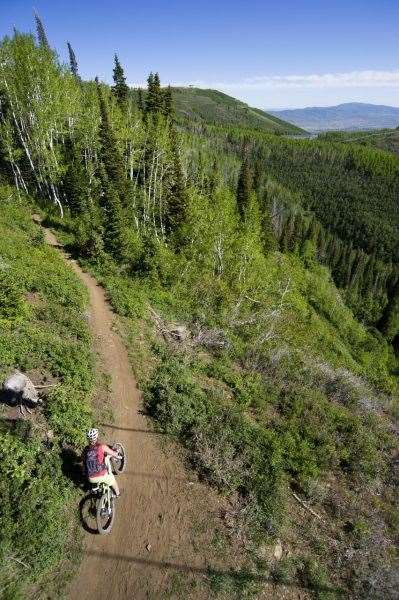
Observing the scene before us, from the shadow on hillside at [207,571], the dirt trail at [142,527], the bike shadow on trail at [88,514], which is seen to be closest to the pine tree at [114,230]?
the dirt trail at [142,527]

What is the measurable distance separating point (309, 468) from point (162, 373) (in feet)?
25.9

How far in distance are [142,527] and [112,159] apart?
123 feet

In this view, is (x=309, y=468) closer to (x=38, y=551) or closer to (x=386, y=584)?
(x=386, y=584)

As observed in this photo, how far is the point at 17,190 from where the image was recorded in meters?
42.1

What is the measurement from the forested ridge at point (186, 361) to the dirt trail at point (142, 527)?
0.85m

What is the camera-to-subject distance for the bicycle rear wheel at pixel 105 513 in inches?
454

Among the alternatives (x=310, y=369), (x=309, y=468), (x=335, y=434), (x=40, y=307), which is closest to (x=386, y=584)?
(x=309, y=468)

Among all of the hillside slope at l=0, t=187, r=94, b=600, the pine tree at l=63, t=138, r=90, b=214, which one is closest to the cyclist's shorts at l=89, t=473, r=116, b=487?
the hillside slope at l=0, t=187, r=94, b=600

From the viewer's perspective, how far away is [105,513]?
38.4 ft

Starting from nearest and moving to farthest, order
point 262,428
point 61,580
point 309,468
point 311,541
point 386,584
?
point 61,580
point 386,584
point 311,541
point 309,468
point 262,428

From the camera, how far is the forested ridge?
12.0 metres

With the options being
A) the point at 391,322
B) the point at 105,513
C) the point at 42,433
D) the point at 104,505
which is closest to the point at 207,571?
the point at 105,513

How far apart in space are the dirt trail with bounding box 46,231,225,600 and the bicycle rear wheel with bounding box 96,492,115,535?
0.26m

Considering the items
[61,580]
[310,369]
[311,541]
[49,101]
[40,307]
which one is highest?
[49,101]
